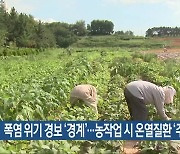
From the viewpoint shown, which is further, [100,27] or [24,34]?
[100,27]

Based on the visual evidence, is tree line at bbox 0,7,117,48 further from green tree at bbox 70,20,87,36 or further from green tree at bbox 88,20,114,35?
green tree at bbox 88,20,114,35

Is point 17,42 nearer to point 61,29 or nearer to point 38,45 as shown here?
point 38,45

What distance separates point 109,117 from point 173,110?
1342mm

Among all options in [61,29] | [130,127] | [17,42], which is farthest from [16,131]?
[61,29]

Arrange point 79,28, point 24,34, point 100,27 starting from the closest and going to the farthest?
point 24,34 → point 79,28 → point 100,27

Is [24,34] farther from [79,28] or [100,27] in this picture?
[100,27]
